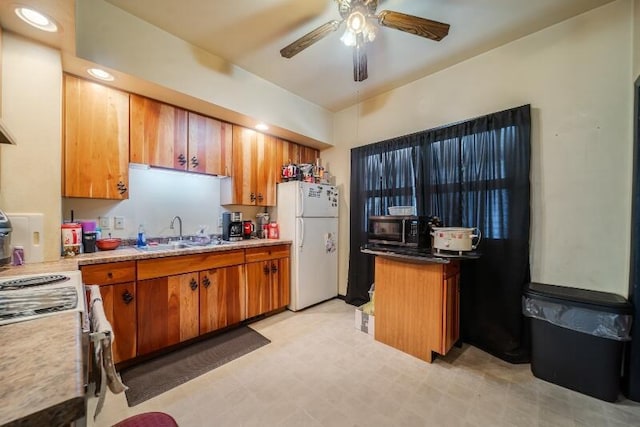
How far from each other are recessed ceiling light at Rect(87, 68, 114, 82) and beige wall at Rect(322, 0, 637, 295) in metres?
3.32

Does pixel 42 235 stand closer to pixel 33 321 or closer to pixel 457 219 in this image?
pixel 33 321

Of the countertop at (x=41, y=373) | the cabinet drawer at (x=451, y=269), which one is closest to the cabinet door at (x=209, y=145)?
the countertop at (x=41, y=373)

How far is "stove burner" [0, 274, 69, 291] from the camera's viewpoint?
3.80 ft

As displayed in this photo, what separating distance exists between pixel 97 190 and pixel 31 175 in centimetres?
41

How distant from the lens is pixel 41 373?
0.53 metres

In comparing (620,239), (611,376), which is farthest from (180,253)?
(620,239)

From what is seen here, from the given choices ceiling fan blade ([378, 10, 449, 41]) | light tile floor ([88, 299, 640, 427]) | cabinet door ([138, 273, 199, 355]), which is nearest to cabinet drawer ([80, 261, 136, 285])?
cabinet door ([138, 273, 199, 355])

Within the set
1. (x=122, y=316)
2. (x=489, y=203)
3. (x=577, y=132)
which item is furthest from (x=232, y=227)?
(x=577, y=132)

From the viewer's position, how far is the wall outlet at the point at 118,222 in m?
2.41

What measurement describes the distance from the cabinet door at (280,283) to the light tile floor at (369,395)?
75 centimetres

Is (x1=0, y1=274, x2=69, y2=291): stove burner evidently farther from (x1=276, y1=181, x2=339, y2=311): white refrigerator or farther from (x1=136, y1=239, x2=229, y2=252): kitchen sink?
(x1=276, y1=181, x2=339, y2=311): white refrigerator

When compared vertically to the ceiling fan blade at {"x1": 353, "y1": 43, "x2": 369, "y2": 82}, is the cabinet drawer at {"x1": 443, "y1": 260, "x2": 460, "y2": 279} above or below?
below

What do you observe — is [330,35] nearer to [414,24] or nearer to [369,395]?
[414,24]

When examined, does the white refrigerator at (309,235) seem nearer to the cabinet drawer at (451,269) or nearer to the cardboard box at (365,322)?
the cardboard box at (365,322)
